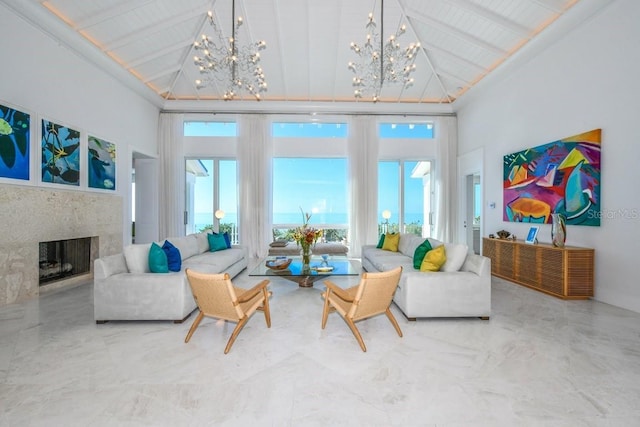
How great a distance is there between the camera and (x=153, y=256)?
142 inches

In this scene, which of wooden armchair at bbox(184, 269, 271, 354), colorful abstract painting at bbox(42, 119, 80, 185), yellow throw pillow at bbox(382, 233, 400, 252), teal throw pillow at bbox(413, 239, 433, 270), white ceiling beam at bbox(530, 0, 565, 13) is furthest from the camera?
yellow throw pillow at bbox(382, 233, 400, 252)

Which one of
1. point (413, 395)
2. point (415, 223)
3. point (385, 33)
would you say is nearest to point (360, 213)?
point (415, 223)

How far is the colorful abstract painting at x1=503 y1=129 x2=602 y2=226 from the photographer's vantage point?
4156mm

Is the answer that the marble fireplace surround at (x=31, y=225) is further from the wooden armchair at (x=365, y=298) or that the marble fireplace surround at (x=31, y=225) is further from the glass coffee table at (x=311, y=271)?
the wooden armchair at (x=365, y=298)

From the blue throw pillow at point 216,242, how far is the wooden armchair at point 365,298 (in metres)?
3.48

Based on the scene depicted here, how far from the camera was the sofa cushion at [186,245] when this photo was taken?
4953mm

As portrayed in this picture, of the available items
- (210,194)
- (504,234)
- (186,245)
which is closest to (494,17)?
(504,234)

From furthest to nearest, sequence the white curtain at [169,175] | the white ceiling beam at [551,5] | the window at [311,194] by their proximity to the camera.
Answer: the window at [311,194]
the white curtain at [169,175]
the white ceiling beam at [551,5]

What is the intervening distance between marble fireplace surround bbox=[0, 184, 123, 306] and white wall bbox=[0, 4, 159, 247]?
0.43m

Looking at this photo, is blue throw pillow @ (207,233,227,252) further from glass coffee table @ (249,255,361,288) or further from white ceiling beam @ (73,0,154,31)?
white ceiling beam @ (73,0,154,31)

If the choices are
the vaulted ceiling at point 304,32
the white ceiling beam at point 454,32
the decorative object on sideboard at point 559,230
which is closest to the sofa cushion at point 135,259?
the vaulted ceiling at point 304,32

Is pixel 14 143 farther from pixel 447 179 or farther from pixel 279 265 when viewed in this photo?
pixel 447 179

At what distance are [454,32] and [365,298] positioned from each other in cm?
539

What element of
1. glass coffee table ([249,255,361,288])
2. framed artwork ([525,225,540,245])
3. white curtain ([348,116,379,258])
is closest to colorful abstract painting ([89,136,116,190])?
glass coffee table ([249,255,361,288])
